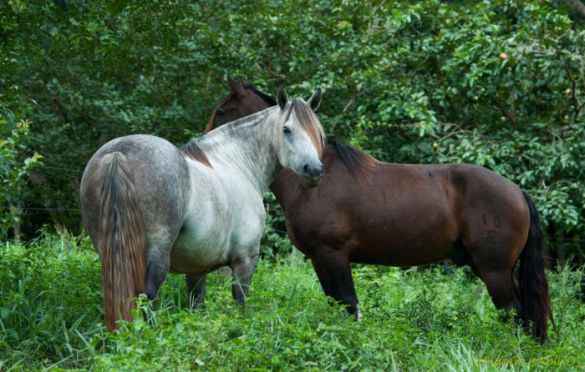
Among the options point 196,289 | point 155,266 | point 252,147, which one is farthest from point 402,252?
point 155,266

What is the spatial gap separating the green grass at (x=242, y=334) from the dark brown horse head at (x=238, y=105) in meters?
1.23

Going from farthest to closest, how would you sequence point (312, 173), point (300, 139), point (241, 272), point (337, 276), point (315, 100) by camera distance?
point (337, 276) < point (315, 100) < point (300, 139) < point (312, 173) < point (241, 272)

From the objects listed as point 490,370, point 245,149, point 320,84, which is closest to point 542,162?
point 320,84

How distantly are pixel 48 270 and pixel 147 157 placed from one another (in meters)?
2.06

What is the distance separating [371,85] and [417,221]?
3.87m

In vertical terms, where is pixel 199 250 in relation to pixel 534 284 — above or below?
above

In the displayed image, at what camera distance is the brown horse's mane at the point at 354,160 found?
5965 millimetres

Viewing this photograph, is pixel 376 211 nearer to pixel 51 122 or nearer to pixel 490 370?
pixel 490 370

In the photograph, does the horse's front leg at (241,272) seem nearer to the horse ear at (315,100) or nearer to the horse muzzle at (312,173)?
the horse muzzle at (312,173)

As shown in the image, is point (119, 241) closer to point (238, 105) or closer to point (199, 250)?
point (199, 250)

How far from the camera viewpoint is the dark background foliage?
8.88 metres

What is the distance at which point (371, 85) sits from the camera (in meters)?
9.48

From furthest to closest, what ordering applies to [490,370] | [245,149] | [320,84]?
1. [320,84]
2. [245,149]
3. [490,370]

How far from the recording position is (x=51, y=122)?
10.1 metres
